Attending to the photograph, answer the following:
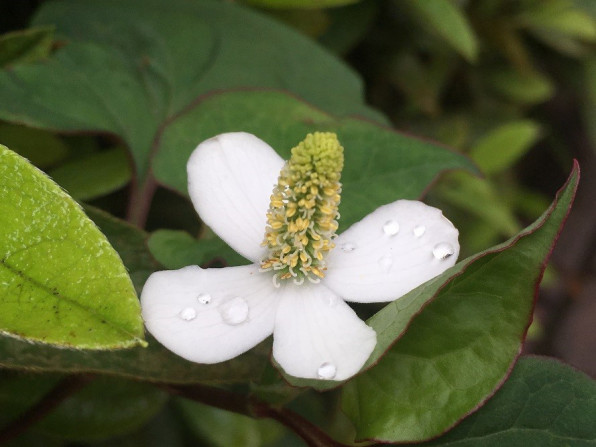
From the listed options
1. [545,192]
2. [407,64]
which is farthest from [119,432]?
[545,192]

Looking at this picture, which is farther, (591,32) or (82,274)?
(591,32)

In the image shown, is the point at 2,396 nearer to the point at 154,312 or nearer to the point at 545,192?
the point at 154,312

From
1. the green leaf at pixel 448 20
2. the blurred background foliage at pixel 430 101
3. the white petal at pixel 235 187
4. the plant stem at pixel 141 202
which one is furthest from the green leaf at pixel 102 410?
the green leaf at pixel 448 20

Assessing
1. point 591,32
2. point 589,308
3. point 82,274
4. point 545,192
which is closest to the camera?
point 82,274

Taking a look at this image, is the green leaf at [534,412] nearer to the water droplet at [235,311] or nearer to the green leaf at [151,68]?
the water droplet at [235,311]

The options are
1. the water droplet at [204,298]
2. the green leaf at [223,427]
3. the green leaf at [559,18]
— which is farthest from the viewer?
the green leaf at [559,18]

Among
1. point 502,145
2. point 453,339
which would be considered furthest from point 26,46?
point 502,145
